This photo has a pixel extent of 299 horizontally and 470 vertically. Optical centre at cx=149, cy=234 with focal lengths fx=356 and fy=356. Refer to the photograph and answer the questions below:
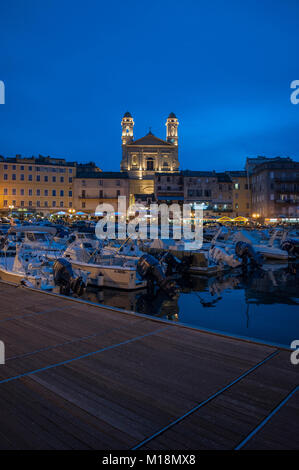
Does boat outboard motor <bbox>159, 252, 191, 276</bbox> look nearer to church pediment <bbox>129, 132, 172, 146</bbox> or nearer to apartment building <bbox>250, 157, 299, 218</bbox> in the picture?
apartment building <bbox>250, 157, 299, 218</bbox>

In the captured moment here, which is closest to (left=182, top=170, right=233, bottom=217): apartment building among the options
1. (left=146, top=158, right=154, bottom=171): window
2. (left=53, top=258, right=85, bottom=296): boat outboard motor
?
(left=146, top=158, right=154, bottom=171): window

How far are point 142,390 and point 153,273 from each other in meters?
13.4

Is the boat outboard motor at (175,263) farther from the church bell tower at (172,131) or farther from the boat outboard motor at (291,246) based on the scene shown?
the church bell tower at (172,131)

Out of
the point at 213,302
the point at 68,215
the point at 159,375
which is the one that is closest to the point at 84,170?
the point at 68,215

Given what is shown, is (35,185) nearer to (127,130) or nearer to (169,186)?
(169,186)

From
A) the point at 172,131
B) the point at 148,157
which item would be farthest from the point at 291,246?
the point at 172,131

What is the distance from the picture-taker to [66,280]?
1589cm

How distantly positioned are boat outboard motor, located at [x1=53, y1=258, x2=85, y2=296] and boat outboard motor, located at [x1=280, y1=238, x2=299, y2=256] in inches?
969

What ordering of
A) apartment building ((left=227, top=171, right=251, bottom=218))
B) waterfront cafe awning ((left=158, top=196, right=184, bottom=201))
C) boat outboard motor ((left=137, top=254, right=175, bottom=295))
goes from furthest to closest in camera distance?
apartment building ((left=227, top=171, right=251, bottom=218)) → waterfront cafe awning ((left=158, top=196, right=184, bottom=201)) → boat outboard motor ((left=137, top=254, right=175, bottom=295))

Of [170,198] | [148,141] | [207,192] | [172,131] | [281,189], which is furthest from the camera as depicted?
[172,131]

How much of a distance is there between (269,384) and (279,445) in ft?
4.42

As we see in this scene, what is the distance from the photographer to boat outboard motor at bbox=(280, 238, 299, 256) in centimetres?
3427

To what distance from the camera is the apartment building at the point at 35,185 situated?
269 ft
